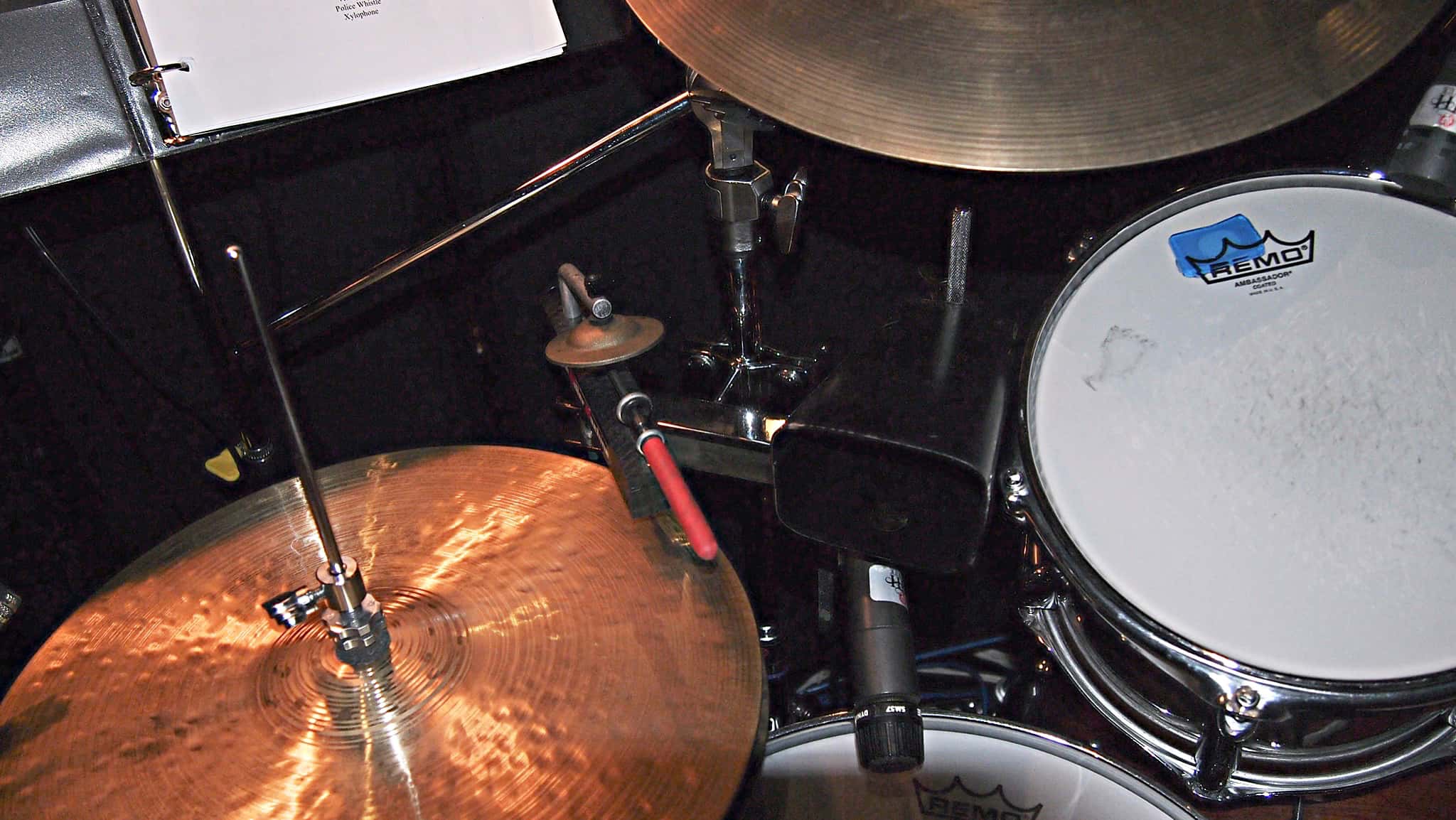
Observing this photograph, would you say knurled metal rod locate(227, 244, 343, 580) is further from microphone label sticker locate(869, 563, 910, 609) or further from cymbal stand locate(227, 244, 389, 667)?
microphone label sticker locate(869, 563, 910, 609)

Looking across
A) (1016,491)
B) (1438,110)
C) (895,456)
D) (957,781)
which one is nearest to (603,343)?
(895,456)

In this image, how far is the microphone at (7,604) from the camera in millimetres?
599

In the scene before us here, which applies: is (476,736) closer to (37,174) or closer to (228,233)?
(37,174)

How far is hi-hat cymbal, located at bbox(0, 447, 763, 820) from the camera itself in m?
0.59

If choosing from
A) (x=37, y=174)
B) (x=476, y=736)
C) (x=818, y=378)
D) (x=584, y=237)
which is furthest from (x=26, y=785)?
(x=584, y=237)

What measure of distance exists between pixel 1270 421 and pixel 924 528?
304mm

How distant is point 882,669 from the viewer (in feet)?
2.70

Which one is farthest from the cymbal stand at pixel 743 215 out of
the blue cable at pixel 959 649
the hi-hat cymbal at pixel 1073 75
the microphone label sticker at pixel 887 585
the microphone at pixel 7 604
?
the microphone at pixel 7 604

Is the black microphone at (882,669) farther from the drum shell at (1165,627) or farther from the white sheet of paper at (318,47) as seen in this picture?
the white sheet of paper at (318,47)

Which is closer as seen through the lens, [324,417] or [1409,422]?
[1409,422]

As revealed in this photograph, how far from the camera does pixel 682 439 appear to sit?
0.97 meters

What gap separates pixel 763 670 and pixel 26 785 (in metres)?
0.48

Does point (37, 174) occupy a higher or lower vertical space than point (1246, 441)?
higher

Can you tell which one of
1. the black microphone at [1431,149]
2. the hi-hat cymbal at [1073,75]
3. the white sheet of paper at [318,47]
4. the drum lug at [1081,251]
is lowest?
the drum lug at [1081,251]
